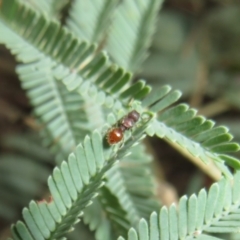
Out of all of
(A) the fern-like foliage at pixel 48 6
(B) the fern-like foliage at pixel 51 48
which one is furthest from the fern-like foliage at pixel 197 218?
(A) the fern-like foliage at pixel 48 6

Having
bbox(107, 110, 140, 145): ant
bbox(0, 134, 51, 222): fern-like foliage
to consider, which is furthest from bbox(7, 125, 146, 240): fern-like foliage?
bbox(0, 134, 51, 222): fern-like foliage

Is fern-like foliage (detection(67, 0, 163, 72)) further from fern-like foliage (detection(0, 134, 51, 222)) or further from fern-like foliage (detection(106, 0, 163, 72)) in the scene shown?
fern-like foliage (detection(0, 134, 51, 222))

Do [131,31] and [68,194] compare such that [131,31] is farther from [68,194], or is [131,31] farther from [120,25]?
[68,194]

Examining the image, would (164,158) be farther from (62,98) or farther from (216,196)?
(216,196)

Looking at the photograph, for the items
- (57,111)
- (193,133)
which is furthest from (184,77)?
(193,133)

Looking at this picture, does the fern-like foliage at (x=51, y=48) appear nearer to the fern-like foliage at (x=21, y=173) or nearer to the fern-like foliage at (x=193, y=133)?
the fern-like foliage at (x=193, y=133)

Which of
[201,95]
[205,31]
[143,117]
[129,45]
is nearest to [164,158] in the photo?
[201,95]

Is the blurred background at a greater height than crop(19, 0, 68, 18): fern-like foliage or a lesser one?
greater
